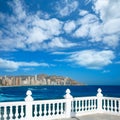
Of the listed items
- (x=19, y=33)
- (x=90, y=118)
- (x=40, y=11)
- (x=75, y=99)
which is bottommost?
(x=90, y=118)

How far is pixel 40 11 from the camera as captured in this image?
4388cm

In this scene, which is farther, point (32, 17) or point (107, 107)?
point (32, 17)

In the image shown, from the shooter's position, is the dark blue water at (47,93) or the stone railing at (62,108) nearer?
the stone railing at (62,108)

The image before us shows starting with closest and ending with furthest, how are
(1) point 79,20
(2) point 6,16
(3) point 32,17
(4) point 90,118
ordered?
(4) point 90,118 → (1) point 79,20 → (3) point 32,17 → (2) point 6,16

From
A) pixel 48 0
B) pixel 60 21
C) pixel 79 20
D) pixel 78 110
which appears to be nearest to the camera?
pixel 78 110

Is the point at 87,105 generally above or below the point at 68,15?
below

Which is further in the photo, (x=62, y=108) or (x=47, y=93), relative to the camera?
(x=47, y=93)

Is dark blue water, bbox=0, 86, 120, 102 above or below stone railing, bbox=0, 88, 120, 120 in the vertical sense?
below

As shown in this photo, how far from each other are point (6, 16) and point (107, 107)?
42.3m

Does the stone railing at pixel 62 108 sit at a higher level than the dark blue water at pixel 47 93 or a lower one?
higher

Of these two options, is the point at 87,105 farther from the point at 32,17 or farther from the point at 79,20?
the point at 32,17

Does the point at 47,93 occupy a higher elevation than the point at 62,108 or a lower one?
lower

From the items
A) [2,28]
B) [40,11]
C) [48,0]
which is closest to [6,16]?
[2,28]

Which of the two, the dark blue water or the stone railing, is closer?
the stone railing
